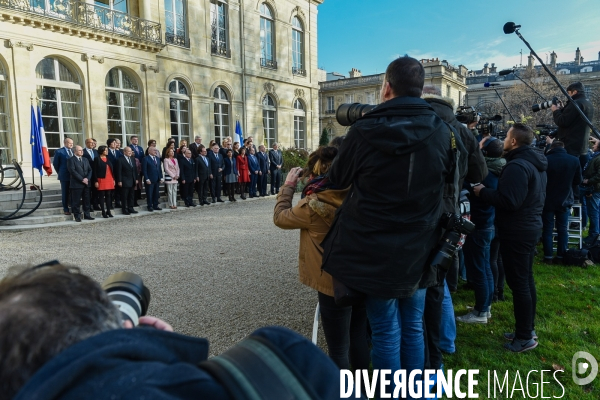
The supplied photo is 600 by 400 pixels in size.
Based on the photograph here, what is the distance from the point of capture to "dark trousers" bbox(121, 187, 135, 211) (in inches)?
414

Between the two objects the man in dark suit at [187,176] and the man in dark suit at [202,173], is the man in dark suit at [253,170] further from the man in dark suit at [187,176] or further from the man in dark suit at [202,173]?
the man in dark suit at [187,176]

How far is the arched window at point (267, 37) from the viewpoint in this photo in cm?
2162

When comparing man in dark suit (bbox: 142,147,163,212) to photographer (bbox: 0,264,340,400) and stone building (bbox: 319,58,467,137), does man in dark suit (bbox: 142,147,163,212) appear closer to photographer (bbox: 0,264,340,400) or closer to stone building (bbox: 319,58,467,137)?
photographer (bbox: 0,264,340,400)

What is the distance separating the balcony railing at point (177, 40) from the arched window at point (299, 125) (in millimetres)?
7841

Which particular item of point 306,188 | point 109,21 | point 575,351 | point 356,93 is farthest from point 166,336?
point 356,93

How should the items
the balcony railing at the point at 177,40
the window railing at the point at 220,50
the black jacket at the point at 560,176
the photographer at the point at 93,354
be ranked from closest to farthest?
the photographer at the point at 93,354, the black jacket at the point at 560,176, the balcony railing at the point at 177,40, the window railing at the point at 220,50

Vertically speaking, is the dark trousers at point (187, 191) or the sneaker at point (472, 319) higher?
the dark trousers at point (187, 191)

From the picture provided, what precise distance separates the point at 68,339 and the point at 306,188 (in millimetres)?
2021

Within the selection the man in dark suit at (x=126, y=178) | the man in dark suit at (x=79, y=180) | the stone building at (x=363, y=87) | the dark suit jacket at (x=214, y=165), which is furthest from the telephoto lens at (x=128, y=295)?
the stone building at (x=363, y=87)

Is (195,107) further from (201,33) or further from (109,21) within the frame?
(109,21)

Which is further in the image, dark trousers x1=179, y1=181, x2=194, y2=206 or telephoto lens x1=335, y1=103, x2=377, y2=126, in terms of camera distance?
dark trousers x1=179, y1=181, x2=194, y2=206

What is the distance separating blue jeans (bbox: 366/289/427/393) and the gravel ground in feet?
4.45

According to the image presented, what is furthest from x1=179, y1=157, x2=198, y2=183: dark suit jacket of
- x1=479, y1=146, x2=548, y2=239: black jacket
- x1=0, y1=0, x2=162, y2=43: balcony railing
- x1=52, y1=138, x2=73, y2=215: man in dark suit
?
x1=479, y1=146, x2=548, y2=239: black jacket

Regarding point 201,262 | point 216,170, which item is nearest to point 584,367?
point 201,262
